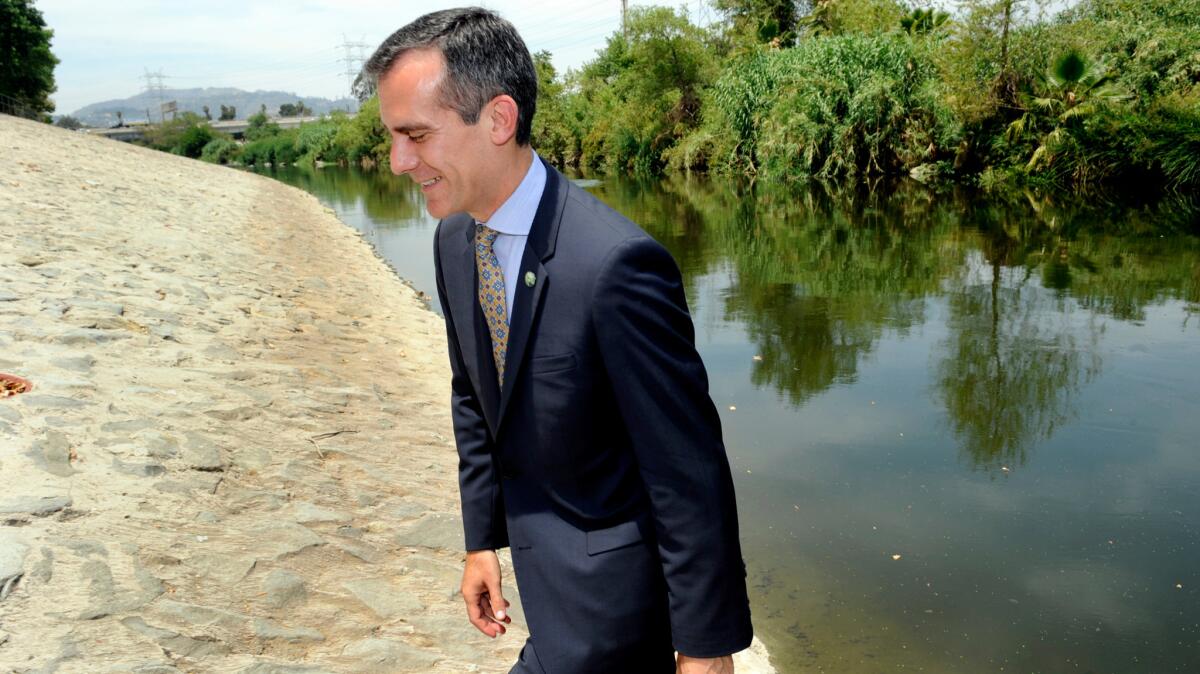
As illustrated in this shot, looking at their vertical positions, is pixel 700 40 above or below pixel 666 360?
above

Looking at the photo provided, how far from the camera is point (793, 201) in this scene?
24.6m

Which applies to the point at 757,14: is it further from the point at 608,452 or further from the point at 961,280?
the point at 608,452

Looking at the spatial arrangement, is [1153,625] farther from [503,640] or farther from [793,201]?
[793,201]

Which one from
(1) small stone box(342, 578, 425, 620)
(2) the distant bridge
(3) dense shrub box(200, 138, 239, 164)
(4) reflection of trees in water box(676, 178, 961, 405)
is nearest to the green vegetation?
(4) reflection of trees in water box(676, 178, 961, 405)

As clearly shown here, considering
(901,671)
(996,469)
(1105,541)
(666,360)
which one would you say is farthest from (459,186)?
(996,469)

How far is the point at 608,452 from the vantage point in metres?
1.68

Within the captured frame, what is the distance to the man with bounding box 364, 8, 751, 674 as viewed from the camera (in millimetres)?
1562

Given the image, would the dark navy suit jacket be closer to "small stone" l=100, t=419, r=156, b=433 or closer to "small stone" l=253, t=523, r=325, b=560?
"small stone" l=253, t=523, r=325, b=560

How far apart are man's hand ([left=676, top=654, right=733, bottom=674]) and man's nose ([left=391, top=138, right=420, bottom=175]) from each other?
3.35 ft

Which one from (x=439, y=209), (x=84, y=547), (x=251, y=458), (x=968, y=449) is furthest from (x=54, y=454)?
(x=968, y=449)

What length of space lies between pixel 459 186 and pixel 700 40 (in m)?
45.0

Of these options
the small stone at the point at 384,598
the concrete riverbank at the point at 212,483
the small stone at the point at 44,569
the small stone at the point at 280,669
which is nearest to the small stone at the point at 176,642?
the concrete riverbank at the point at 212,483

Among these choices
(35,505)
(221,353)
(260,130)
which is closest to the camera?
(35,505)

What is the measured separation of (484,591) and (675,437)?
0.77 meters
